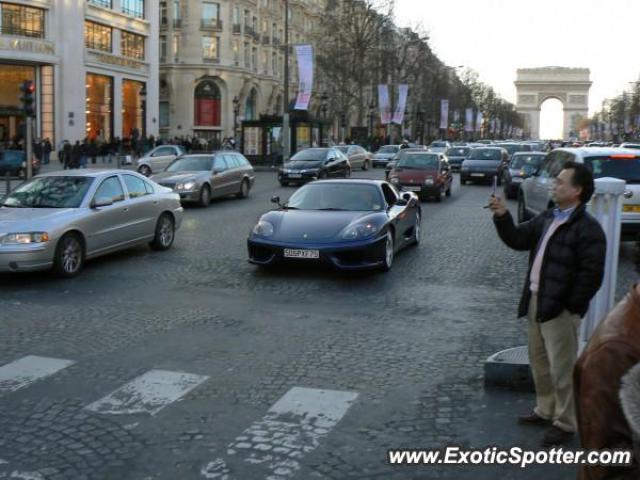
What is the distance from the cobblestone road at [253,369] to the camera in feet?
15.1

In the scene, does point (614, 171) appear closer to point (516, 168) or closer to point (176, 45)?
point (516, 168)

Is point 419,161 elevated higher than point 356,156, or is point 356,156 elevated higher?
point 356,156

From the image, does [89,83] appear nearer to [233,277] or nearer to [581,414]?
[233,277]

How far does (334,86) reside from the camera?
7650cm

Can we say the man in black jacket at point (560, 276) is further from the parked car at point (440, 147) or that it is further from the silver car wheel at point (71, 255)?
the parked car at point (440, 147)

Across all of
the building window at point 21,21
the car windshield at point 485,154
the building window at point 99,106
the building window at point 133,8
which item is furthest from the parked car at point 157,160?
the building window at point 133,8

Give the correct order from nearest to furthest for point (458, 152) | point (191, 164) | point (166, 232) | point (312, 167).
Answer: point (166, 232) < point (191, 164) < point (312, 167) < point (458, 152)

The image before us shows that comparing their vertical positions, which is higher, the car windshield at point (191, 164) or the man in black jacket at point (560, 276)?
the car windshield at point (191, 164)

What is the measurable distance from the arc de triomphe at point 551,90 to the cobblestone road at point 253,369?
163957 millimetres

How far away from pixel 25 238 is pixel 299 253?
137 inches

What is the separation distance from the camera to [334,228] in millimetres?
10750

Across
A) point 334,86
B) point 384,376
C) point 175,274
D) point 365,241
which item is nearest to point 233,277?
point 175,274

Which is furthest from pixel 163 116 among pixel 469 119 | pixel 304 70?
pixel 304 70

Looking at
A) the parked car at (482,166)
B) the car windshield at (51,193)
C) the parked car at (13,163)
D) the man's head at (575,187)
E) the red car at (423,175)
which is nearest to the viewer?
the man's head at (575,187)
